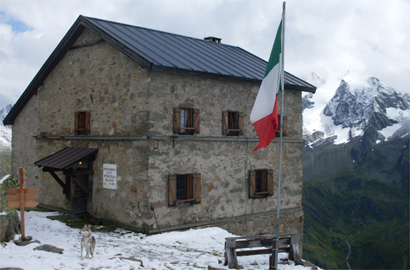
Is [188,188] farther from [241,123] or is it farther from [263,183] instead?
[263,183]

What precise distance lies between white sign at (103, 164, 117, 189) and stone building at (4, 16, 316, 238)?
34 millimetres

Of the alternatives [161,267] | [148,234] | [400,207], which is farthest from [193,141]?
[400,207]

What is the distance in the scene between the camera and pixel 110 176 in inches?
573

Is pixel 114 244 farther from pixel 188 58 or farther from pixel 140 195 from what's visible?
pixel 188 58

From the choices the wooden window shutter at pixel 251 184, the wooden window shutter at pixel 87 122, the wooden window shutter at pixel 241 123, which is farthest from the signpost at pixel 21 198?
the wooden window shutter at pixel 251 184

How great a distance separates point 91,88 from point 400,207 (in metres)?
151

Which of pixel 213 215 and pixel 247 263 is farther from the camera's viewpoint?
pixel 213 215

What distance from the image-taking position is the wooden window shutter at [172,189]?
13.7m

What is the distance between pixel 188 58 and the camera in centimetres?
1543

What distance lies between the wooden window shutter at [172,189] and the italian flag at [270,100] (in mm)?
5027

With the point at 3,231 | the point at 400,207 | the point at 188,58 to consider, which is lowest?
the point at 400,207

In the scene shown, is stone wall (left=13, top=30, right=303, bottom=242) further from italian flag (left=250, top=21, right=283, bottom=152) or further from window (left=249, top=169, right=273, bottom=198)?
italian flag (left=250, top=21, right=283, bottom=152)

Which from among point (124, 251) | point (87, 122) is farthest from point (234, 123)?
point (124, 251)

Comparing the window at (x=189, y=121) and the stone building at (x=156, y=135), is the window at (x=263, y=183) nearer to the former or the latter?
the stone building at (x=156, y=135)
